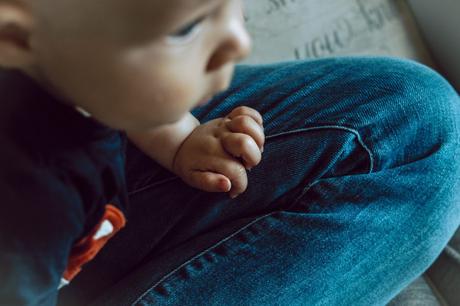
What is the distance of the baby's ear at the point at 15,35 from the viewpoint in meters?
0.24

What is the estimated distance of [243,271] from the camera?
0.43 m

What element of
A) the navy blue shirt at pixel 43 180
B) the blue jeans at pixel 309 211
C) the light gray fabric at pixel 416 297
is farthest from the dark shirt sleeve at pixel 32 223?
the light gray fabric at pixel 416 297

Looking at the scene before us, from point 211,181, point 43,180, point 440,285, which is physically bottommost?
point 440,285

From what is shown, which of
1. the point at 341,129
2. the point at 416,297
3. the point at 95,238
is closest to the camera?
the point at 95,238

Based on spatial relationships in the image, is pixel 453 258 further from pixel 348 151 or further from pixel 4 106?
pixel 4 106

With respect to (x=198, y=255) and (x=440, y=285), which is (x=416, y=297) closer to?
(x=440, y=285)

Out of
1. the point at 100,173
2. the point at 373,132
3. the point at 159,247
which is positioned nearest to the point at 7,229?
the point at 100,173

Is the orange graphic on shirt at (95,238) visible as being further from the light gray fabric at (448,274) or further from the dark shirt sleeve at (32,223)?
the light gray fabric at (448,274)

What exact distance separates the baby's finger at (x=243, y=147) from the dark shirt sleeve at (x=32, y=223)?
5.7 inches

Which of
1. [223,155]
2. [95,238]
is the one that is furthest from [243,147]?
[95,238]

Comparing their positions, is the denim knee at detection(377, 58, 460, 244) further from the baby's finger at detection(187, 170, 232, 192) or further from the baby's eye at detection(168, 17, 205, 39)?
the baby's eye at detection(168, 17, 205, 39)

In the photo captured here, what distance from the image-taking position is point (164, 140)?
1.43 feet

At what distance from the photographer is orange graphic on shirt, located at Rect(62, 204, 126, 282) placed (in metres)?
0.36

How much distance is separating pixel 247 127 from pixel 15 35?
21 cm
